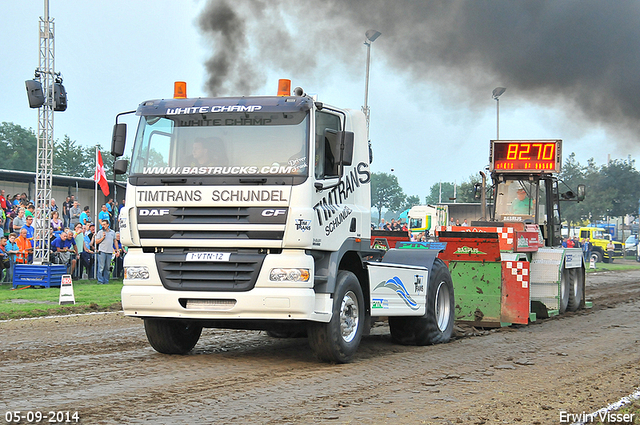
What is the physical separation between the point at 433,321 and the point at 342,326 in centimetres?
237

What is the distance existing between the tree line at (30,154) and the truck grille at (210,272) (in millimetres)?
65454

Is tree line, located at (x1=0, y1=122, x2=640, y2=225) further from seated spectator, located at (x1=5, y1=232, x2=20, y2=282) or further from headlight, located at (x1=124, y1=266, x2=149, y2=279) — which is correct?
headlight, located at (x1=124, y1=266, x2=149, y2=279)

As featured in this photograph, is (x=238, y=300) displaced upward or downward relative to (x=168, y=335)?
upward

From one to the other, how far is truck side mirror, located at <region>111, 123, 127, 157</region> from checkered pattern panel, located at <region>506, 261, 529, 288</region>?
6924mm

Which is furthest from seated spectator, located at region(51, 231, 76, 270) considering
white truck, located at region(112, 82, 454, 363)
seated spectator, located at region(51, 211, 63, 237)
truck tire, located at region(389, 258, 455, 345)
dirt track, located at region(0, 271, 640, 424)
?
truck tire, located at region(389, 258, 455, 345)

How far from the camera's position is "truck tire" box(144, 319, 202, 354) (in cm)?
883

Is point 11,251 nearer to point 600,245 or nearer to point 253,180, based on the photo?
point 253,180

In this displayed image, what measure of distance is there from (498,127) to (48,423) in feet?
147

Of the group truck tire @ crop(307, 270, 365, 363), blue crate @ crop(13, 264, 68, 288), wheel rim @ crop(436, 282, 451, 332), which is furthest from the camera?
blue crate @ crop(13, 264, 68, 288)

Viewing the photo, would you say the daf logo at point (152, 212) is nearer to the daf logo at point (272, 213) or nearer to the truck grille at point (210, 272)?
the truck grille at point (210, 272)

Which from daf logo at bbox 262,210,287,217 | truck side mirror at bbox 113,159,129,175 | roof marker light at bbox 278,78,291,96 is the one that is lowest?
daf logo at bbox 262,210,287,217

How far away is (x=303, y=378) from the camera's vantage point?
297 inches

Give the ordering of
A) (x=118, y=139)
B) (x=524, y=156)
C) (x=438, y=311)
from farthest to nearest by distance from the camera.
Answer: (x=524, y=156) → (x=438, y=311) → (x=118, y=139)

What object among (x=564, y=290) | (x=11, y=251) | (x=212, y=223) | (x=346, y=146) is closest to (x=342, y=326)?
(x=212, y=223)
